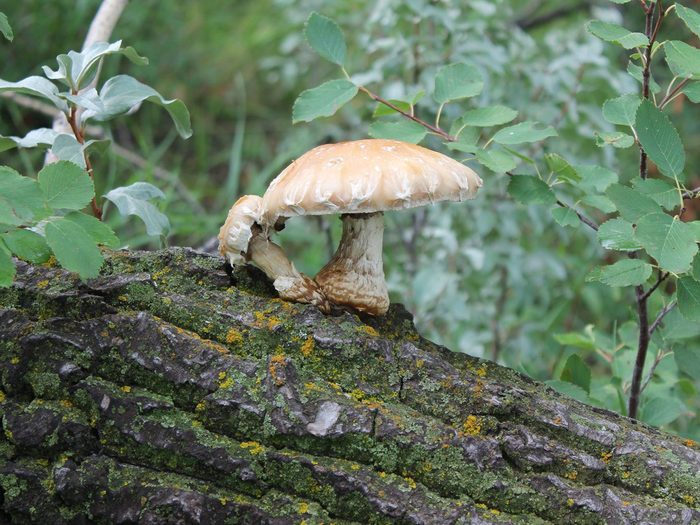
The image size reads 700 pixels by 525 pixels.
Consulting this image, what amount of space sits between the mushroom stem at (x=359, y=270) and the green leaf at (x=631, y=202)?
526 millimetres

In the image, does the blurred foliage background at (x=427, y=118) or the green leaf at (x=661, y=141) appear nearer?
the green leaf at (x=661, y=141)

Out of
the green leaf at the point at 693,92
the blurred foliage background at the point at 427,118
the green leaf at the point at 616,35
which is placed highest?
the green leaf at the point at 616,35

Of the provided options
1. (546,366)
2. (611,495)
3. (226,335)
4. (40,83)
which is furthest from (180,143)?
(611,495)

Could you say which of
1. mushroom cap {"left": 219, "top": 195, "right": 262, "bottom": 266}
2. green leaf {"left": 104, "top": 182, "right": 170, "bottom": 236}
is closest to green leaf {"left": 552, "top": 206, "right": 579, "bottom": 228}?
mushroom cap {"left": 219, "top": 195, "right": 262, "bottom": 266}

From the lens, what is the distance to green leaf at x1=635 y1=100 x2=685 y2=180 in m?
1.56

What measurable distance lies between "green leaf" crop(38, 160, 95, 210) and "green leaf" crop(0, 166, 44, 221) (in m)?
0.07

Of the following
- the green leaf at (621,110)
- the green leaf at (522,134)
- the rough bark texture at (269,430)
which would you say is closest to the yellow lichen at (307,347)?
the rough bark texture at (269,430)

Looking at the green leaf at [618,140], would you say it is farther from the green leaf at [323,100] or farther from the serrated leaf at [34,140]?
the serrated leaf at [34,140]

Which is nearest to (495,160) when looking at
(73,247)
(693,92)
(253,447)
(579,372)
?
(693,92)

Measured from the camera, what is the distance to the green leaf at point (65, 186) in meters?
1.44

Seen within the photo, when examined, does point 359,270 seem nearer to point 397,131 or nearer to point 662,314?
point 397,131

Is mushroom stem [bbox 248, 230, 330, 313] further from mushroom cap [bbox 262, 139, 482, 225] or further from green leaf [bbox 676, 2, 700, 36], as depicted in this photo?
green leaf [bbox 676, 2, 700, 36]

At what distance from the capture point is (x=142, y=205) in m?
1.87

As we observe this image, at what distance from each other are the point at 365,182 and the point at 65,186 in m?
0.60
